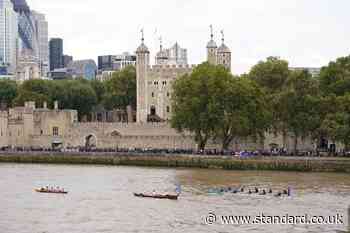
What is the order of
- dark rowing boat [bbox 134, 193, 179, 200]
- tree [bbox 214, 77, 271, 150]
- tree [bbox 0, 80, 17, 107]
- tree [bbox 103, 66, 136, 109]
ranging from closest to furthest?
1. dark rowing boat [bbox 134, 193, 179, 200]
2. tree [bbox 214, 77, 271, 150]
3. tree [bbox 103, 66, 136, 109]
4. tree [bbox 0, 80, 17, 107]

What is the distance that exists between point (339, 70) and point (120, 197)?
41168mm

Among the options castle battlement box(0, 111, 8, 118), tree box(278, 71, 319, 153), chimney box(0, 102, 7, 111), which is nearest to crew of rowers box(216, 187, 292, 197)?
tree box(278, 71, 319, 153)

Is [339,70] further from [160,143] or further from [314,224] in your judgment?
[314,224]

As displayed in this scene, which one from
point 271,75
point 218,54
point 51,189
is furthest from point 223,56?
point 51,189

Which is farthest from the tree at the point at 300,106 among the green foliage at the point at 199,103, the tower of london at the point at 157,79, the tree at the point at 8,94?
the tree at the point at 8,94

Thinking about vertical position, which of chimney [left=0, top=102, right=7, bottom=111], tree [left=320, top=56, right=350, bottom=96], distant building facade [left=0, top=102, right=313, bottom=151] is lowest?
distant building facade [left=0, top=102, right=313, bottom=151]

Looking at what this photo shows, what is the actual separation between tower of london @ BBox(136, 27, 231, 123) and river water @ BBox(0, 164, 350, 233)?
32.6 meters

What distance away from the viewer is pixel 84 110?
14475cm

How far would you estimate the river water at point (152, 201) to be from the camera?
5756cm

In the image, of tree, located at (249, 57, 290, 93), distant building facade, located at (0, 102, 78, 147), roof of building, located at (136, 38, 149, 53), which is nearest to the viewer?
tree, located at (249, 57, 290, 93)

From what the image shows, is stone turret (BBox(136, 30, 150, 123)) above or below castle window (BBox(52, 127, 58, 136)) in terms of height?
above

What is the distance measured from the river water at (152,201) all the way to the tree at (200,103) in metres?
11.3

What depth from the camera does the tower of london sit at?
124938 millimetres

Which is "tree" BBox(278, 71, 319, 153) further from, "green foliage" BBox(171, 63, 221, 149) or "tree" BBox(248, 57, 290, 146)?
"green foliage" BBox(171, 63, 221, 149)
